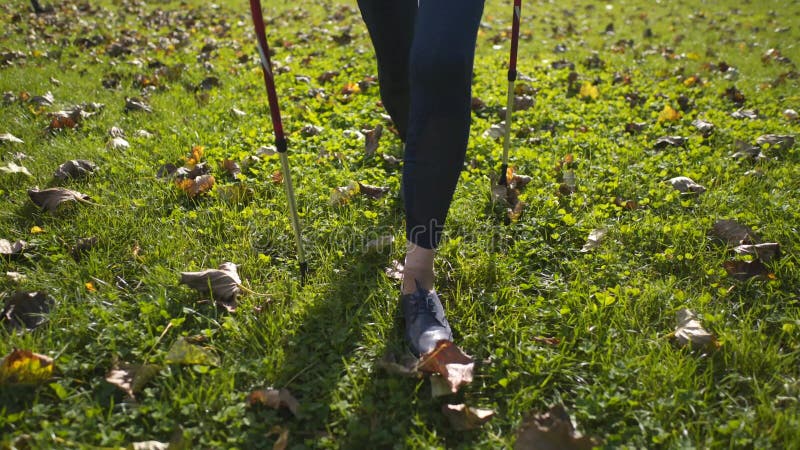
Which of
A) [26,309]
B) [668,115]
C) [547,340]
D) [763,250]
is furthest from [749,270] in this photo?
[26,309]

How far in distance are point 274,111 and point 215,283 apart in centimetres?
79

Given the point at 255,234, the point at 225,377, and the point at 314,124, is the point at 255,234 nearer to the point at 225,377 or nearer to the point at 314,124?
the point at 225,377

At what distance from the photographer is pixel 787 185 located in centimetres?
299

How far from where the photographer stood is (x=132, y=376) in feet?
5.75

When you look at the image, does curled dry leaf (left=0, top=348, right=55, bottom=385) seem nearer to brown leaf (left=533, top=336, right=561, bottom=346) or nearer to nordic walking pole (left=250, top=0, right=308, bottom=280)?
nordic walking pole (left=250, top=0, right=308, bottom=280)

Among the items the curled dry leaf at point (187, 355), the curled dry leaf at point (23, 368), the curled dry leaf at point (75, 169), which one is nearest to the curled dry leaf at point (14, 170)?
the curled dry leaf at point (75, 169)

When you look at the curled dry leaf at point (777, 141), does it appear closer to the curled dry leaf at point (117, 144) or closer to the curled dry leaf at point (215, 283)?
the curled dry leaf at point (215, 283)

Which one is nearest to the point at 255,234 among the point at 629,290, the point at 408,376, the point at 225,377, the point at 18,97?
the point at 225,377

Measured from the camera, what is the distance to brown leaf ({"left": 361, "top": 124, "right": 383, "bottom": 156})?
11.5ft

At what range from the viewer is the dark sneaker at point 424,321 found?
1903mm

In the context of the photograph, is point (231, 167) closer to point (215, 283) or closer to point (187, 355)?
point (215, 283)

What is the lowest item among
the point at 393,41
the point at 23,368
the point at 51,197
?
the point at 23,368

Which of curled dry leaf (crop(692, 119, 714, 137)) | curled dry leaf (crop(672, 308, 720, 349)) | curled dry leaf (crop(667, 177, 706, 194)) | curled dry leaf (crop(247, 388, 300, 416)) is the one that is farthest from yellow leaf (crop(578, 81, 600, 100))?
curled dry leaf (crop(247, 388, 300, 416))

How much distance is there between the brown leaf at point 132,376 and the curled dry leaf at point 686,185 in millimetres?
2958
